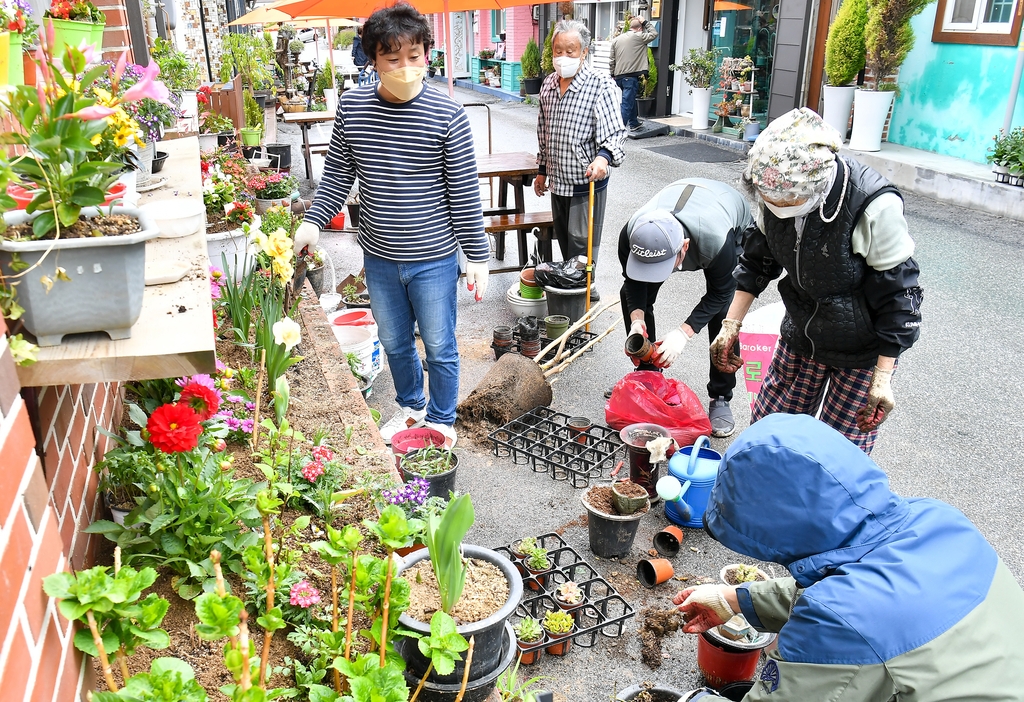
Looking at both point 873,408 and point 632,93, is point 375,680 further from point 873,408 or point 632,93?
point 632,93

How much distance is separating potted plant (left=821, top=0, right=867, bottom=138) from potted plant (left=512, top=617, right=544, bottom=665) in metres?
9.07

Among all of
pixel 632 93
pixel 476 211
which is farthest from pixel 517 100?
pixel 476 211

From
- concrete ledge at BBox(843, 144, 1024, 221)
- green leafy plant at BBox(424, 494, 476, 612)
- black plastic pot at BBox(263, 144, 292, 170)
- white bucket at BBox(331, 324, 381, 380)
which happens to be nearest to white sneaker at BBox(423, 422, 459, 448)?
white bucket at BBox(331, 324, 381, 380)

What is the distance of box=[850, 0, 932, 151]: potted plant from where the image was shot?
9.59 meters

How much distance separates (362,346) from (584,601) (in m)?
2.18

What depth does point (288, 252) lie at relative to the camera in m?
2.60

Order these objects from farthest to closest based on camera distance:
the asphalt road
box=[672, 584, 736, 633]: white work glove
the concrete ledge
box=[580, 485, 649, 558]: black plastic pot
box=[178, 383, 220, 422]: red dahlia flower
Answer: the concrete ledge → box=[580, 485, 649, 558]: black plastic pot → the asphalt road → box=[672, 584, 736, 633]: white work glove → box=[178, 383, 220, 422]: red dahlia flower

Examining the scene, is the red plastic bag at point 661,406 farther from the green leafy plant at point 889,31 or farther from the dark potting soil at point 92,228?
the green leafy plant at point 889,31

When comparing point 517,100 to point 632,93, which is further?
point 517,100

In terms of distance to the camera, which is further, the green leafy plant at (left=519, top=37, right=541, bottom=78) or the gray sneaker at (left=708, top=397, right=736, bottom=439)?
the green leafy plant at (left=519, top=37, right=541, bottom=78)

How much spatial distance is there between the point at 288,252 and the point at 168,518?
984mm

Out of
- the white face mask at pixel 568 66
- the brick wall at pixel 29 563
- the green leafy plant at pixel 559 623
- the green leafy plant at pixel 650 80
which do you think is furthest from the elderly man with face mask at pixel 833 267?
the green leafy plant at pixel 650 80

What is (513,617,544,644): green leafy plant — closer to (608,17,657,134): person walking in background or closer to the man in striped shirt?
the man in striped shirt

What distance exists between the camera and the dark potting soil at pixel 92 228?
1341mm
